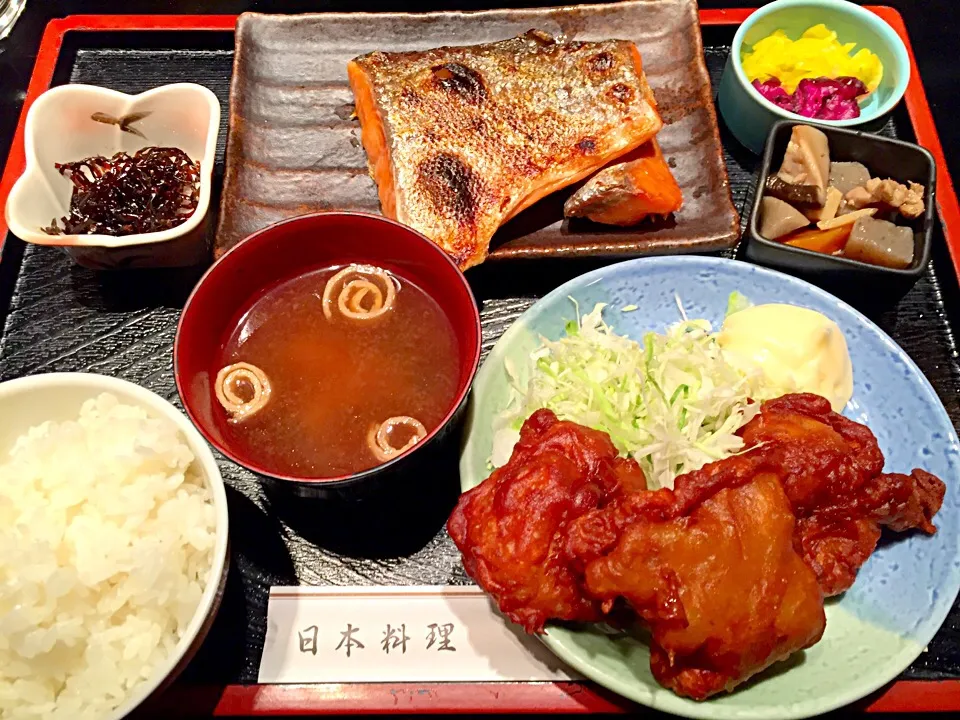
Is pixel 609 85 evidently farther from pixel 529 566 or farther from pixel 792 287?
pixel 529 566

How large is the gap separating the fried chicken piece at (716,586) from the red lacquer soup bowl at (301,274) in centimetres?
59

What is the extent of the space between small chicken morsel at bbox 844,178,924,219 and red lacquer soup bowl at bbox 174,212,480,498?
59.7 inches

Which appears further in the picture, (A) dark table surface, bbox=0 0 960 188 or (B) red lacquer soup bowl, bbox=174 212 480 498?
(A) dark table surface, bbox=0 0 960 188

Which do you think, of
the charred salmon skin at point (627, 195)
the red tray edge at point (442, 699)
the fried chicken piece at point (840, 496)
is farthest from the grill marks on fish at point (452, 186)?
the red tray edge at point (442, 699)

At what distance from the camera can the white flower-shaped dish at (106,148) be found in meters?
2.45

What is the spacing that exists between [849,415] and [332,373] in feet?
5.31

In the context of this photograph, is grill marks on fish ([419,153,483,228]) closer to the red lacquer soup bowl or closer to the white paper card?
the red lacquer soup bowl

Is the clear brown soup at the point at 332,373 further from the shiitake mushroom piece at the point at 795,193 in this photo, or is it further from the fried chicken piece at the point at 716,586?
the shiitake mushroom piece at the point at 795,193

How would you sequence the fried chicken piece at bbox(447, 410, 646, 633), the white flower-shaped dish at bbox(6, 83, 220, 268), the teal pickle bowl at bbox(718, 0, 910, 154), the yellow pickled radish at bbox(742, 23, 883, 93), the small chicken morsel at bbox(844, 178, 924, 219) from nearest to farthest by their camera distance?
the fried chicken piece at bbox(447, 410, 646, 633)
the white flower-shaped dish at bbox(6, 83, 220, 268)
the small chicken morsel at bbox(844, 178, 924, 219)
the teal pickle bowl at bbox(718, 0, 910, 154)
the yellow pickled radish at bbox(742, 23, 883, 93)

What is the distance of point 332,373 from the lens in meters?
2.12

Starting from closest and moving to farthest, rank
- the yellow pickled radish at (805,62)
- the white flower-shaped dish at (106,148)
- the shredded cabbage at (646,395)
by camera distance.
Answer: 1. the shredded cabbage at (646,395)
2. the white flower-shaped dish at (106,148)
3. the yellow pickled radish at (805,62)

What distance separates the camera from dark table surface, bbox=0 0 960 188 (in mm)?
3314

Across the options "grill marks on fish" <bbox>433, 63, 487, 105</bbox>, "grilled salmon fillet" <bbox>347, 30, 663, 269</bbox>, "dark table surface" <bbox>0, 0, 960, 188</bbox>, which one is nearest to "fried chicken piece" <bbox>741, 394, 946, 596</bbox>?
"grilled salmon fillet" <bbox>347, 30, 663, 269</bbox>

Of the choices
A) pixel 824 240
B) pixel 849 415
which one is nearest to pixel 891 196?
pixel 824 240
